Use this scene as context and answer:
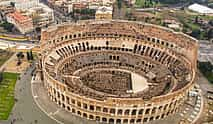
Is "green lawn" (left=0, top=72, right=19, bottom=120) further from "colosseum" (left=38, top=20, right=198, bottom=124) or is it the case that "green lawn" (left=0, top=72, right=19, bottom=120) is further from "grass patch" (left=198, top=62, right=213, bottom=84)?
"grass patch" (left=198, top=62, right=213, bottom=84)

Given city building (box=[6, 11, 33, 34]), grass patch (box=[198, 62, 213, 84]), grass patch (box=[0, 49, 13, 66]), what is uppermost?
city building (box=[6, 11, 33, 34])

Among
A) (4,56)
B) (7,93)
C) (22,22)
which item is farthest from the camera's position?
(22,22)

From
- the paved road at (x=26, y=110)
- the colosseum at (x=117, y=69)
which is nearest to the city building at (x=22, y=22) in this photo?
the colosseum at (x=117, y=69)

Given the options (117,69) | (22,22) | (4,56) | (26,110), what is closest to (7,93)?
(26,110)

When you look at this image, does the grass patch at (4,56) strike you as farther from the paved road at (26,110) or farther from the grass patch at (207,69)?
the grass patch at (207,69)

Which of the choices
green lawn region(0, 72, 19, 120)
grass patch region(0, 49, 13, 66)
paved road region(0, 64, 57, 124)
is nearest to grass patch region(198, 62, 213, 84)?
paved road region(0, 64, 57, 124)

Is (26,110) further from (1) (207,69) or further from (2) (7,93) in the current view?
(1) (207,69)
